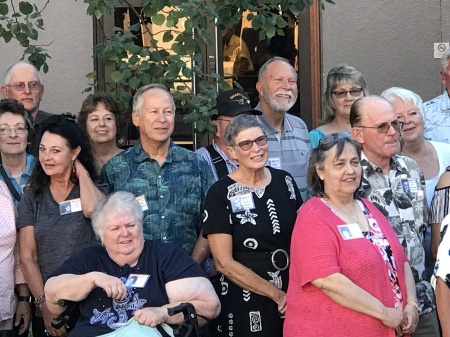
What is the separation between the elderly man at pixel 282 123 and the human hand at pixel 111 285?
5.14 feet

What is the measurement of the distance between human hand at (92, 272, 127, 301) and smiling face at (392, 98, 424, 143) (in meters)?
2.03

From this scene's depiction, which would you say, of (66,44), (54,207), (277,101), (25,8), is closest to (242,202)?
(54,207)

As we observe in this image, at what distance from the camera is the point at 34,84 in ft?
20.2

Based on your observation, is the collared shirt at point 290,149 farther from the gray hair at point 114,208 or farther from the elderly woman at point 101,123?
the gray hair at point 114,208

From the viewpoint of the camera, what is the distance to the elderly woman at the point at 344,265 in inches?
164

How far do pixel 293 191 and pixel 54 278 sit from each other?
4.64 ft

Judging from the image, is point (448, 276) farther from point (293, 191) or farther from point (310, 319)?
point (293, 191)

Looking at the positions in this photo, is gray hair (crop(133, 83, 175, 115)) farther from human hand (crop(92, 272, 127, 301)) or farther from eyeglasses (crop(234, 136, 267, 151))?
human hand (crop(92, 272, 127, 301))

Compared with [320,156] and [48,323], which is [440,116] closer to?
[320,156]

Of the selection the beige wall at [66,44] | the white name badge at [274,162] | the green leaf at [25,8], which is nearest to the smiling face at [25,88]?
the green leaf at [25,8]

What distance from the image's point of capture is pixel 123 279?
4.49m

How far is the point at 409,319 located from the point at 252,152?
125 cm

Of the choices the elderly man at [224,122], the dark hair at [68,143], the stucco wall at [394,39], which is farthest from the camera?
the stucco wall at [394,39]

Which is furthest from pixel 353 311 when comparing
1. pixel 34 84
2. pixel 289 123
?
pixel 34 84
